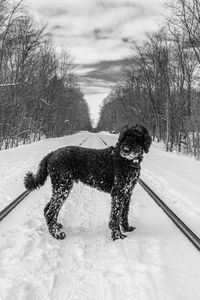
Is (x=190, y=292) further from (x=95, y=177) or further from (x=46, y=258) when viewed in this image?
(x=95, y=177)

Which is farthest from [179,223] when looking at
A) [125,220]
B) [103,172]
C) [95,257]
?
[95,257]

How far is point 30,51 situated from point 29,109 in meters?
6.04

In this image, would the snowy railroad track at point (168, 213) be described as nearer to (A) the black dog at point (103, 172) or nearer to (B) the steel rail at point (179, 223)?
(B) the steel rail at point (179, 223)

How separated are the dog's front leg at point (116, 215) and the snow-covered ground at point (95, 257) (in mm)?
107

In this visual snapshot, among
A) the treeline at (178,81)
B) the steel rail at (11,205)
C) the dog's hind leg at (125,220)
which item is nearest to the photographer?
the dog's hind leg at (125,220)

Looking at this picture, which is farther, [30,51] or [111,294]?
[30,51]

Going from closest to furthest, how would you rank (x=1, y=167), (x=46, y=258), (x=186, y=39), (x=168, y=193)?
1. (x=46, y=258)
2. (x=168, y=193)
3. (x=1, y=167)
4. (x=186, y=39)

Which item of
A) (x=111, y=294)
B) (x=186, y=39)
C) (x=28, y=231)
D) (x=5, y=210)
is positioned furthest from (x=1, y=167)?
(x=186, y=39)

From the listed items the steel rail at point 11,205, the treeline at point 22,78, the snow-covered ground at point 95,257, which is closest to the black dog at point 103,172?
the snow-covered ground at point 95,257

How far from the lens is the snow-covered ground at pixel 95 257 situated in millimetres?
3123

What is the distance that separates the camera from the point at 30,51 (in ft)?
88.6

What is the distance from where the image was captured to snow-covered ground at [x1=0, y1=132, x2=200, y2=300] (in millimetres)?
3123

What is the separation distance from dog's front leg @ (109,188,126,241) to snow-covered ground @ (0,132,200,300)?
11 cm

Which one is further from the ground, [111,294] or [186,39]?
[186,39]
